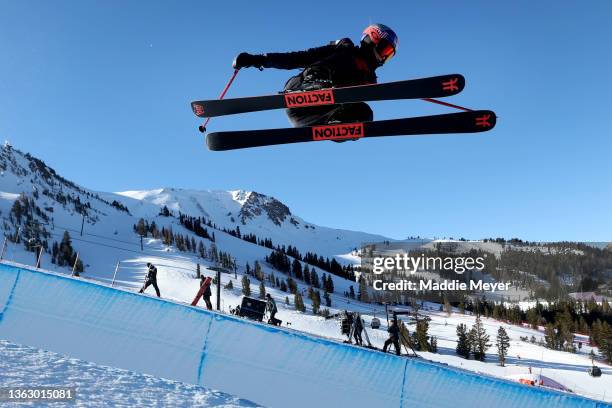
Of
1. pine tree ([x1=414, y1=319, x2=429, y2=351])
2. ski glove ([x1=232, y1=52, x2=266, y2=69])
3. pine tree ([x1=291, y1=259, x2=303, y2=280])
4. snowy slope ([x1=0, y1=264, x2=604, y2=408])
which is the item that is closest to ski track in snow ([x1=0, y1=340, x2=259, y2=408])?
snowy slope ([x1=0, y1=264, x2=604, y2=408])

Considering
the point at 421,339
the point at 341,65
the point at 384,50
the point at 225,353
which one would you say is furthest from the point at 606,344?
the point at 341,65

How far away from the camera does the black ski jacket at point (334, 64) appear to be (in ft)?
24.0

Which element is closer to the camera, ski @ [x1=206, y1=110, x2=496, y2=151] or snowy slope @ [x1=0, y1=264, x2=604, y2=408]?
ski @ [x1=206, y1=110, x2=496, y2=151]

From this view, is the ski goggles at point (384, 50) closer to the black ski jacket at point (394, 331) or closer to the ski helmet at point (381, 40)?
the ski helmet at point (381, 40)

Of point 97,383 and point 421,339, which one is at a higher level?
point 97,383

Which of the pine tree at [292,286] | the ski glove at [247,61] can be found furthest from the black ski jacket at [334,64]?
the pine tree at [292,286]

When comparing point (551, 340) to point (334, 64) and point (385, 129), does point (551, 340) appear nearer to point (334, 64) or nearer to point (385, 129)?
point (385, 129)

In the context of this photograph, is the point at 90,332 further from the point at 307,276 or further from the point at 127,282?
the point at 307,276

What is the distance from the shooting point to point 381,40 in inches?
282

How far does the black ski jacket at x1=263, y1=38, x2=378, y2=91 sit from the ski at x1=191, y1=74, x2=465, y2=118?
292 millimetres

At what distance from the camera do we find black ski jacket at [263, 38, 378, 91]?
24.0ft

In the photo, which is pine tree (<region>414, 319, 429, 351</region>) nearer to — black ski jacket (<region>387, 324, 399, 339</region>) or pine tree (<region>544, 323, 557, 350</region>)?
pine tree (<region>544, 323, 557, 350</region>)

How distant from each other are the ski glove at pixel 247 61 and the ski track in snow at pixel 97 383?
597 centimetres

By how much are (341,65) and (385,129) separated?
125 centimetres
